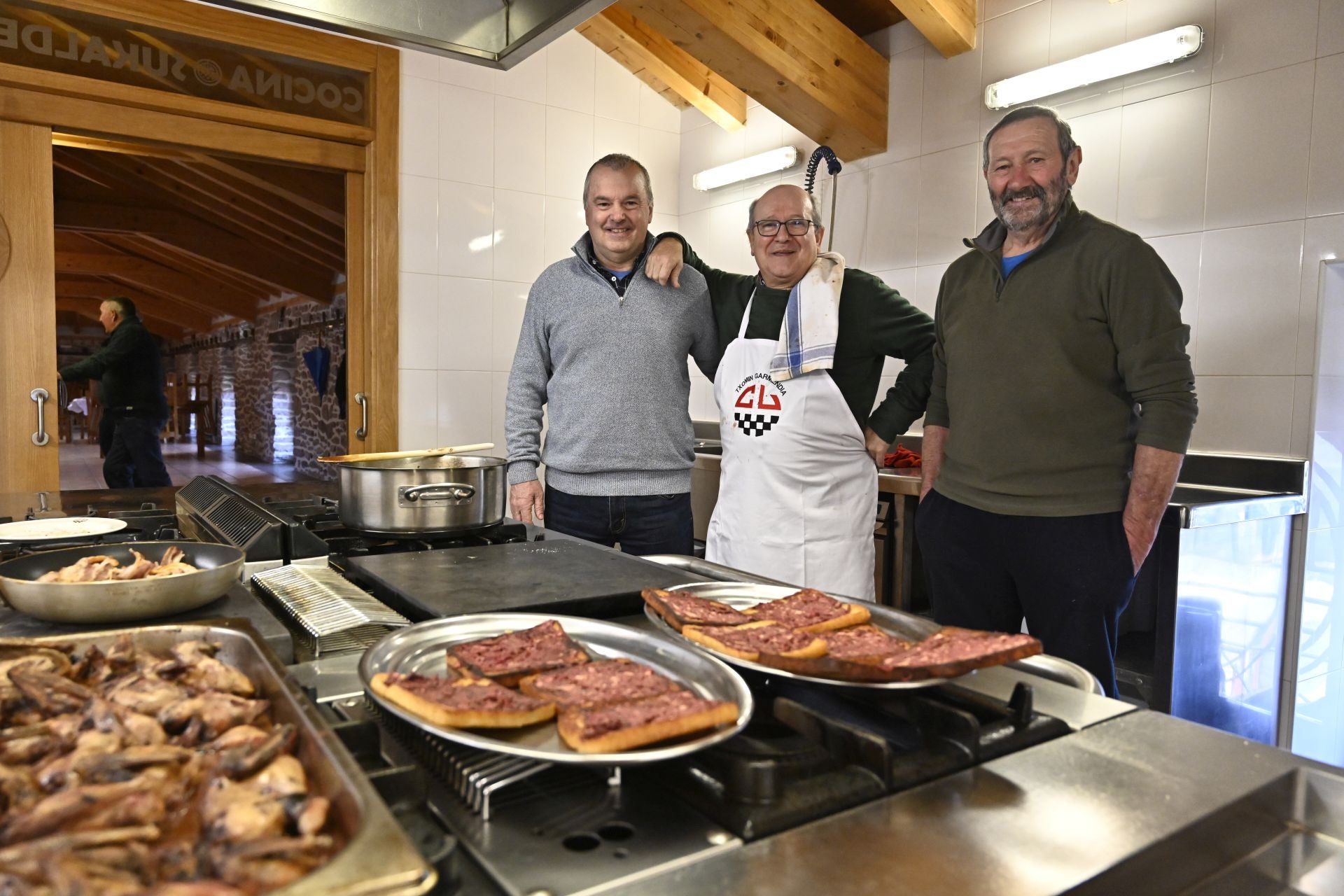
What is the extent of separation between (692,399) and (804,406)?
8.03 ft

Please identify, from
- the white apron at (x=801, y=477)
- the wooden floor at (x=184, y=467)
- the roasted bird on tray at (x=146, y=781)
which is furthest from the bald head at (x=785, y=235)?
the roasted bird on tray at (x=146, y=781)

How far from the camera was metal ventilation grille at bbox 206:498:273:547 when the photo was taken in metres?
1.47

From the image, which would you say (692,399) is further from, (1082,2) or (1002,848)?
(1002,848)

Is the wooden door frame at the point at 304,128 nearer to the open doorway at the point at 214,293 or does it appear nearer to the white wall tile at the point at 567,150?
the open doorway at the point at 214,293

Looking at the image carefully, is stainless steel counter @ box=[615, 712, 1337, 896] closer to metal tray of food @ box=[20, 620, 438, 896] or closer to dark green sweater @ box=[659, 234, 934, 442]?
metal tray of food @ box=[20, 620, 438, 896]

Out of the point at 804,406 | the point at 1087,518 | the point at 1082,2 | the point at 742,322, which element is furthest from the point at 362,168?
the point at 1087,518

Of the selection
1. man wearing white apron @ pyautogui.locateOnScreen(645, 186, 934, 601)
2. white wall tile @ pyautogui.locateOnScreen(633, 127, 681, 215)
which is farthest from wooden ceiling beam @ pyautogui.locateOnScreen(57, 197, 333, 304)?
man wearing white apron @ pyautogui.locateOnScreen(645, 186, 934, 601)

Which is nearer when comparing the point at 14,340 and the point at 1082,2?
the point at 1082,2

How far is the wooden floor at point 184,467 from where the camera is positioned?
3.45 m

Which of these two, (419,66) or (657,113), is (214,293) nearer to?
(419,66)

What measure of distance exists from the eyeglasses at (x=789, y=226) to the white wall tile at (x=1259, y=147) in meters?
1.35

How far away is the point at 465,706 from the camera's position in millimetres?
678

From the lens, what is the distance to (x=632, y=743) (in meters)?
0.63

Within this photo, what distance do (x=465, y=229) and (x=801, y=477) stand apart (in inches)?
95.8
